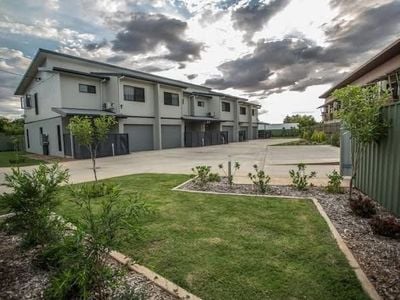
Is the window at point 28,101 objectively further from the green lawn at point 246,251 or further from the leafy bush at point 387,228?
the leafy bush at point 387,228

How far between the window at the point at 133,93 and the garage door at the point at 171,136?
156 inches

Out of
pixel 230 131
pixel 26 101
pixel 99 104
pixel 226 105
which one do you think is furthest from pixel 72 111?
pixel 230 131

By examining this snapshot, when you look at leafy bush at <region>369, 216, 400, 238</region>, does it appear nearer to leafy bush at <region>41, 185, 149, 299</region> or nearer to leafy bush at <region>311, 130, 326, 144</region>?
leafy bush at <region>41, 185, 149, 299</region>

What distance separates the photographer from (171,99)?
27453mm

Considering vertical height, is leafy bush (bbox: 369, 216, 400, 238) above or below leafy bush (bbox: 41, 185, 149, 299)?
below

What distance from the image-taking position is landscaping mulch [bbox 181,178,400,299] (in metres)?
2.90

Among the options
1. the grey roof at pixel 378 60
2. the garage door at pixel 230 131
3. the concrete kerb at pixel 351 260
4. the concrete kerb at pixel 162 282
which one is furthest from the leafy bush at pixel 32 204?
the garage door at pixel 230 131

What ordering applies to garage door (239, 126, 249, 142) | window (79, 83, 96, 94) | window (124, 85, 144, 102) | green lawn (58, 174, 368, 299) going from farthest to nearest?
garage door (239, 126, 249, 142), window (124, 85, 144, 102), window (79, 83, 96, 94), green lawn (58, 174, 368, 299)

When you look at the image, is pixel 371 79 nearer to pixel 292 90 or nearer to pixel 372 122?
pixel 372 122

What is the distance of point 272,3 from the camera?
11.5 meters

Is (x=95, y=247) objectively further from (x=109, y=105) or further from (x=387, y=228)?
(x=109, y=105)

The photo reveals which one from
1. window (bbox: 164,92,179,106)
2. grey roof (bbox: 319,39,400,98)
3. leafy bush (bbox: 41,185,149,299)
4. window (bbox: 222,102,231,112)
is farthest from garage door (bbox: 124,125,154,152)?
leafy bush (bbox: 41,185,149,299)

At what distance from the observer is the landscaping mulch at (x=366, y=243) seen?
114 inches

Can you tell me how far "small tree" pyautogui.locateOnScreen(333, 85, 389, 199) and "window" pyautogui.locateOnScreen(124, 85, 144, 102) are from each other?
20337 mm
